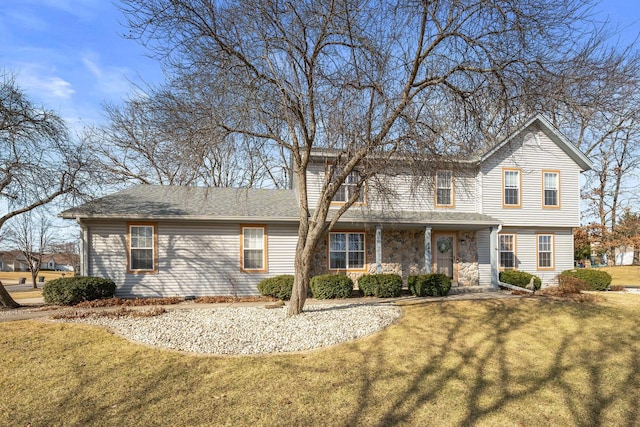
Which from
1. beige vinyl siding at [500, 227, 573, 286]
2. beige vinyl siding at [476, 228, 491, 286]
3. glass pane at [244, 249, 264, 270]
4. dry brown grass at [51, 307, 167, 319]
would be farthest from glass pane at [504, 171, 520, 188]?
dry brown grass at [51, 307, 167, 319]

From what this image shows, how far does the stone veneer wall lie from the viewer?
15.2 metres

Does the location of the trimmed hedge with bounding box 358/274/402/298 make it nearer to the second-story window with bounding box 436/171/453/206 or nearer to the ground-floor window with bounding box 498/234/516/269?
the second-story window with bounding box 436/171/453/206

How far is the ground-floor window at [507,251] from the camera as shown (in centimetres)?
1672

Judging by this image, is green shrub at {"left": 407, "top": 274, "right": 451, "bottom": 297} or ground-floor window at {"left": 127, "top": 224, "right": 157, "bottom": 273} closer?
green shrub at {"left": 407, "top": 274, "right": 451, "bottom": 297}

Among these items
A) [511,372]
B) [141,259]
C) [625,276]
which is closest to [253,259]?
[141,259]

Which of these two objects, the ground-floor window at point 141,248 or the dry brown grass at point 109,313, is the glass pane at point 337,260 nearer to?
the ground-floor window at point 141,248

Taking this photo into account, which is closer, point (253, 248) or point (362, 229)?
point (253, 248)

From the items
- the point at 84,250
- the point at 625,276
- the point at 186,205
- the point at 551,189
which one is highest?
the point at 551,189

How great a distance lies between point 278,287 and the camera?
42.0 ft

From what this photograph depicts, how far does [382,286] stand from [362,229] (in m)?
2.88

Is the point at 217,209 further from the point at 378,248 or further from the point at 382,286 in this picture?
the point at 382,286

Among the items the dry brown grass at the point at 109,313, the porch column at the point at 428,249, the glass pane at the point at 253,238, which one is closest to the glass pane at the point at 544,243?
the porch column at the point at 428,249

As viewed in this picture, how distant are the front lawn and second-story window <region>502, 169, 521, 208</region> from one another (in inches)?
334

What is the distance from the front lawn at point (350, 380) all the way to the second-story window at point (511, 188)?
8.49 m
